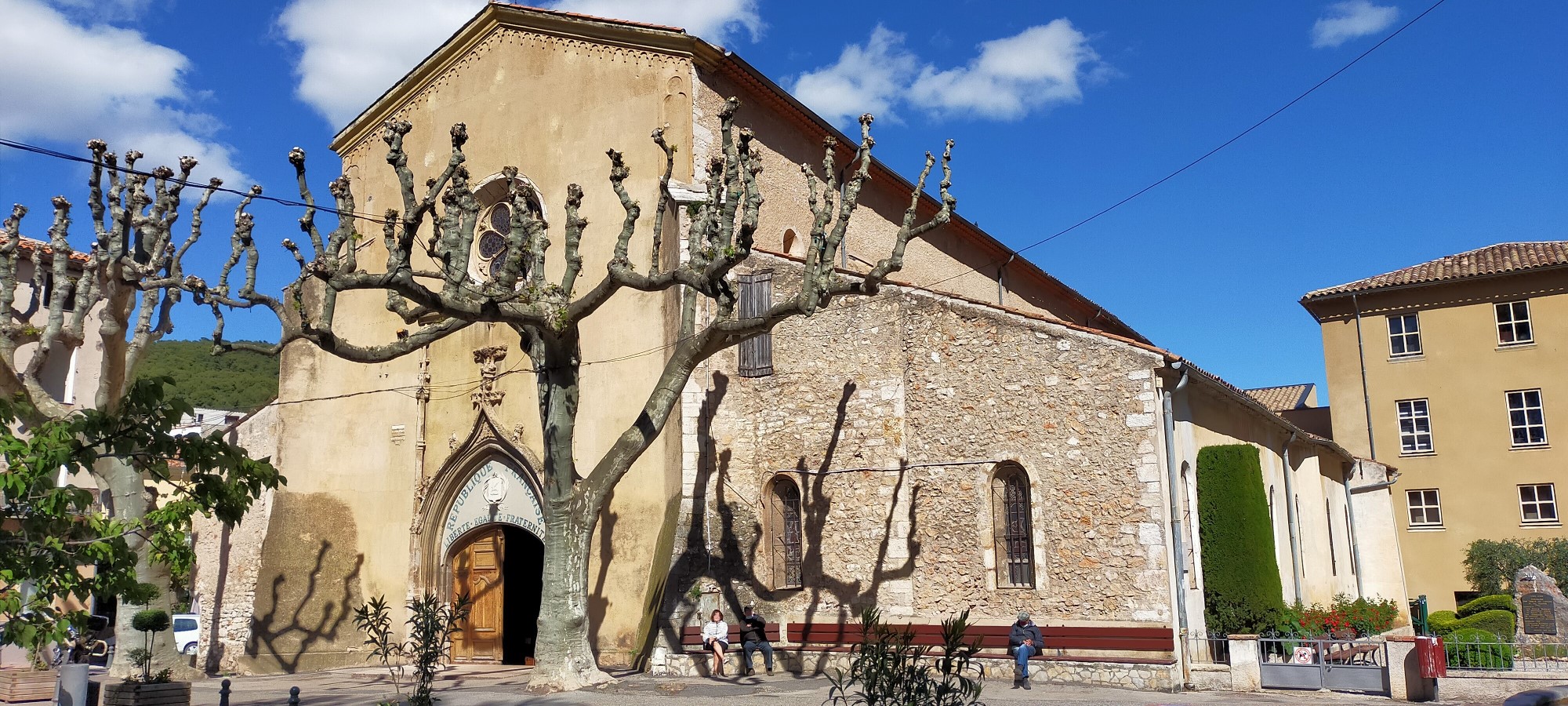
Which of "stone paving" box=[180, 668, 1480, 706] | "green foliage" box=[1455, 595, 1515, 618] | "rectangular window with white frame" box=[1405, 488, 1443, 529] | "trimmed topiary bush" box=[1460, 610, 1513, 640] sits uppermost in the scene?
"rectangular window with white frame" box=[1405, 488, 1443, 529]

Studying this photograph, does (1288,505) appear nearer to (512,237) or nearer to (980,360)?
(980,360)

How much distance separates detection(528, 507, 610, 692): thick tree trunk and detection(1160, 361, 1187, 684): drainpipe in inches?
312

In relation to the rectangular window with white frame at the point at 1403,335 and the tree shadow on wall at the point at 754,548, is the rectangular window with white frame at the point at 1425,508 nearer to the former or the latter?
the rectangular window with white frame at the point at 1403,335

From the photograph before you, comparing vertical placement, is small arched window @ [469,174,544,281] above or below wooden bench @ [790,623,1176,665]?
above

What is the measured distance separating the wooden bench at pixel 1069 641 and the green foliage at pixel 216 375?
39.1 metres

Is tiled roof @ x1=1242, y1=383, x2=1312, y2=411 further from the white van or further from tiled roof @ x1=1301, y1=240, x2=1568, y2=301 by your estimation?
the white van

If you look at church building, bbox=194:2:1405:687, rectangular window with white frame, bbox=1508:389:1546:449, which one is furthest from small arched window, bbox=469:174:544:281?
rectangular window with white frame, bbox=1508:389:1546:449

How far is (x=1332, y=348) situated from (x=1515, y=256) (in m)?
5.73

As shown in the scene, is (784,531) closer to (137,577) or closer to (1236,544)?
(1236,544)

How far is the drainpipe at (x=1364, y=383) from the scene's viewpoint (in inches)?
1403

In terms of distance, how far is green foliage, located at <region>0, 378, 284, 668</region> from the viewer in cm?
790

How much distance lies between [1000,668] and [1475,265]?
26.6 meters

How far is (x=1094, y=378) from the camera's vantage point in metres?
16.8

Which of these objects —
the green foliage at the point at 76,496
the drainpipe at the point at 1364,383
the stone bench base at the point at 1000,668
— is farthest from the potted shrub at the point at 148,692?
the drainpipe at the point at 1364,383
